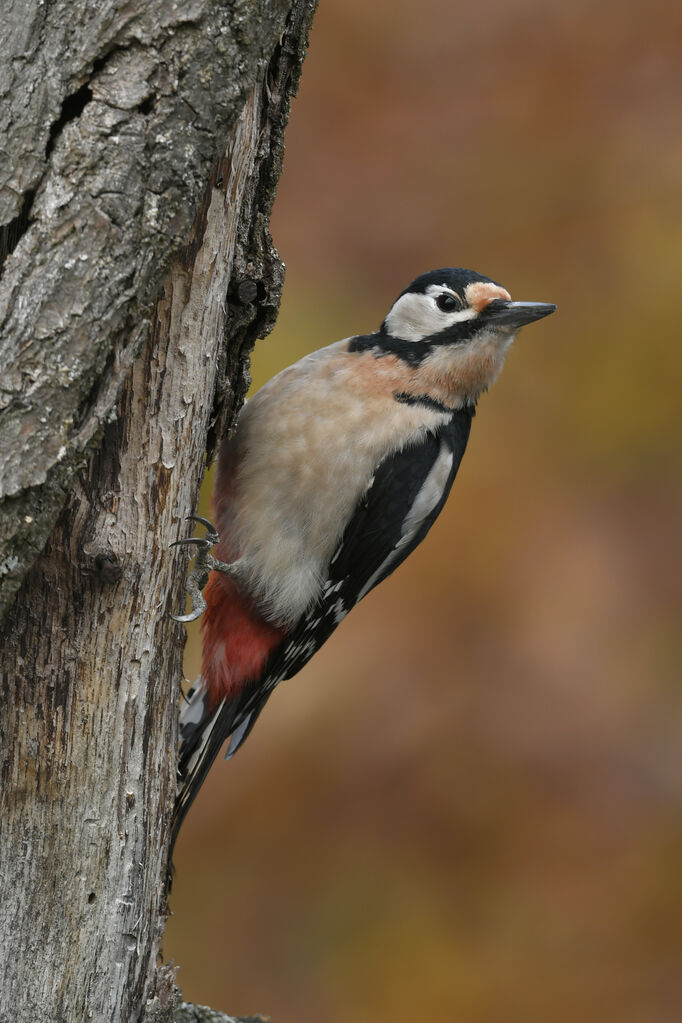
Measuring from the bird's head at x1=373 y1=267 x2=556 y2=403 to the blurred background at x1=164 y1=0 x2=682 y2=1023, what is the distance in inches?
40.9

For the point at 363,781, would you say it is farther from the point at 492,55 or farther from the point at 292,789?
the point at 492,55

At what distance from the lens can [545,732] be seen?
4.43 meters

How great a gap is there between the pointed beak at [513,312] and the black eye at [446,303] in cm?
9

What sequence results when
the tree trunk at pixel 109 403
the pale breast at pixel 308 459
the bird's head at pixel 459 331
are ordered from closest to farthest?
the tree trunk at pixel 109 403 < the pale breast at pixel 308 459 < the bird's head at pixel 459 331

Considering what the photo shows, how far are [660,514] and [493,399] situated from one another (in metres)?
0.79

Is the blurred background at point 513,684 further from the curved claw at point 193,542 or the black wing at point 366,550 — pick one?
the curved claw at point 193,542

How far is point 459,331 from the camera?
9.86 feet

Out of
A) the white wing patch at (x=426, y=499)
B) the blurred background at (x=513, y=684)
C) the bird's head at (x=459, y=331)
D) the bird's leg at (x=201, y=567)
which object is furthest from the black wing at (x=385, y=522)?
the blurred background at (x=513, y=684)

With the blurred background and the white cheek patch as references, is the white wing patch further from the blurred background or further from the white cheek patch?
the blurred background

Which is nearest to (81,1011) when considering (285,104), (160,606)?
(160,606)

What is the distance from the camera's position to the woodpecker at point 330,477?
2871 millimetres

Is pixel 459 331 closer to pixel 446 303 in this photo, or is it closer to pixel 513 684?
pixel 446 303

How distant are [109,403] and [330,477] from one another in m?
1.01

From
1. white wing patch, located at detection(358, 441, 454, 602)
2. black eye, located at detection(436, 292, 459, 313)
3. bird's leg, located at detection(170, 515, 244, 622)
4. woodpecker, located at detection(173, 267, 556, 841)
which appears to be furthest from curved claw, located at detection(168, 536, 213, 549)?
black eye, located at detection(436, 292, 459, 313)
